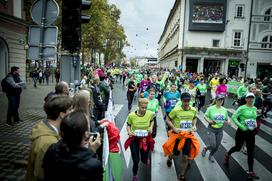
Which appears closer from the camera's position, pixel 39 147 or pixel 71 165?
pixel 71 165

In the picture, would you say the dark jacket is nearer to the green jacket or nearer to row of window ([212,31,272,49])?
the green jacket

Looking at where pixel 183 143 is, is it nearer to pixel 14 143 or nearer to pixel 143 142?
pixel 143 142

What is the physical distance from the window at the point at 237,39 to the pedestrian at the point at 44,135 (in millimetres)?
41938

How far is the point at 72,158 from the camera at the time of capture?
1954mm

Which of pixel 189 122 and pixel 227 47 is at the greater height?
pixel 227 47

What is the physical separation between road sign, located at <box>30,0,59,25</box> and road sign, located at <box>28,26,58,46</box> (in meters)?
0.14

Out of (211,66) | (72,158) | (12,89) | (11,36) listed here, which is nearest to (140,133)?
(72,158)

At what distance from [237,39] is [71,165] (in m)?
42.8

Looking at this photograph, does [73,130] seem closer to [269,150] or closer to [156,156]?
[156,156]

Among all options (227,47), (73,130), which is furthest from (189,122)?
(227,47)

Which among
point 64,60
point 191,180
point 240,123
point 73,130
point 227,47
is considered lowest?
point 191,180

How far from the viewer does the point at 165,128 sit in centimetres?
912

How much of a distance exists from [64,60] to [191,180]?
356cm

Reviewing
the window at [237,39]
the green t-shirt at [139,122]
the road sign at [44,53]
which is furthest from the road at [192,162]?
the window at [237,39]
